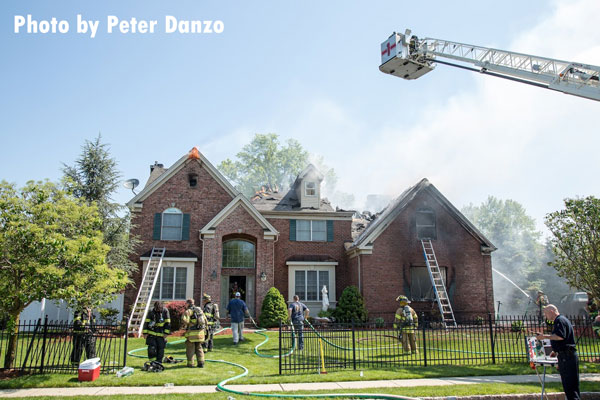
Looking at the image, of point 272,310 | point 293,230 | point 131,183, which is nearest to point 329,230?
point 293,230

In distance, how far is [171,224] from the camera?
25016 mm

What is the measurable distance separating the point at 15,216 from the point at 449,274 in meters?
20.9

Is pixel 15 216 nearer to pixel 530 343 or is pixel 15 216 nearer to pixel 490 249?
pixel 530 343

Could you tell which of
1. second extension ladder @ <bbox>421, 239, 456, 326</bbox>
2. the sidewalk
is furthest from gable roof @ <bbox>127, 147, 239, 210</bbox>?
the sidewalk

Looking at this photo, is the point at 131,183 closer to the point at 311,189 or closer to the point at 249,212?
the point at 249,212

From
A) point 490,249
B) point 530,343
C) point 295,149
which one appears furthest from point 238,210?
point 295,149

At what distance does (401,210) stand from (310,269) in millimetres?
5937

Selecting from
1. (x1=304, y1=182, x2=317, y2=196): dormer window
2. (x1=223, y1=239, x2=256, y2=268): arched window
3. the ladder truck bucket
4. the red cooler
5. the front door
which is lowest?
the red cooler

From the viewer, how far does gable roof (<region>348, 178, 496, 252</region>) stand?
80.2 ft

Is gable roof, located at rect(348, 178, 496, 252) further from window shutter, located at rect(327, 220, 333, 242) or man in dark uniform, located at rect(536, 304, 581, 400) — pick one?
man in dark uniform, located at rect(536, 304, 581, 400)

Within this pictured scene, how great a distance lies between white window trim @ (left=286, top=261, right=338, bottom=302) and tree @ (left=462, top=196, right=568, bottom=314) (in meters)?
27.3

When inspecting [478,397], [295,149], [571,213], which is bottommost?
[478,397]

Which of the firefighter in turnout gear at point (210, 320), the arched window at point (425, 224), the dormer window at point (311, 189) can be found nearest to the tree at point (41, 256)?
the firefighter in turnout gear at point (210, 320)

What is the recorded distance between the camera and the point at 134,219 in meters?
24.7
